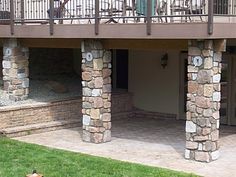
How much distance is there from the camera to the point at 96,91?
11.0 metres

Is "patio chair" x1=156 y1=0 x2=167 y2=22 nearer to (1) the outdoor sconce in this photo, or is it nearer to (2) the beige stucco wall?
(2) the beige stucco wall

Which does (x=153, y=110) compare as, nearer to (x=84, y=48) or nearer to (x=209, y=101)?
(x=84, y=48)

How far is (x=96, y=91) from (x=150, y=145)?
1.71 meters

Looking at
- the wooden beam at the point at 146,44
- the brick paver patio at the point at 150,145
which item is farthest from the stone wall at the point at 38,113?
the wooden beam at the point at 146,44

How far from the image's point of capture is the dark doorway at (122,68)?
16.2 meters

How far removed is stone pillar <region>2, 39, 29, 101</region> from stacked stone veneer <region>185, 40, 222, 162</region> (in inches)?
218

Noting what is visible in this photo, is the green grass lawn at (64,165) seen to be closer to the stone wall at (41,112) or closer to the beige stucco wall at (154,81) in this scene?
the stone wall at (41,112)

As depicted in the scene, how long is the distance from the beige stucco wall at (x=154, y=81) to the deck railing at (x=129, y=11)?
313 centimetres

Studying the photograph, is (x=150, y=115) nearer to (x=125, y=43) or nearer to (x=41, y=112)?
(x=41, y=112)

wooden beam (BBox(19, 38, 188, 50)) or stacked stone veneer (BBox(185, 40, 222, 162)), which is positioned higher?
wooden beam (BBox(19, 38, 188, 50))

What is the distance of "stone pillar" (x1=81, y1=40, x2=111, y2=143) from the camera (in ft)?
35.9

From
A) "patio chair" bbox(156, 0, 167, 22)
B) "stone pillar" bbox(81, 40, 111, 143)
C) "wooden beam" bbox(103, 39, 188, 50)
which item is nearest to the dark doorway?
"stone pillar" bbox(81, 40, 111, 143)

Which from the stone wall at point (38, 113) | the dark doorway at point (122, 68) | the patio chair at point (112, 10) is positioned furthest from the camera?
the dark doorway at point (122, 68)

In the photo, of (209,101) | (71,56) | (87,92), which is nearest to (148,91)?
(71,56)
